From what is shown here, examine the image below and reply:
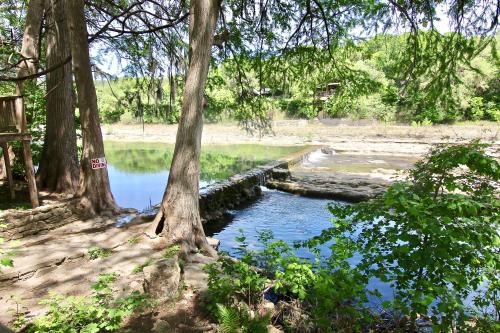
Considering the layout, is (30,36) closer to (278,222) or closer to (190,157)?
(190,157)

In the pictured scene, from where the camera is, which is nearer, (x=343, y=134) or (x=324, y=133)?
(x=343, y=134)

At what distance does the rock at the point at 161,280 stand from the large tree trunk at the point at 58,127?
4.78m

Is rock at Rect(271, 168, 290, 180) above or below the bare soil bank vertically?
below

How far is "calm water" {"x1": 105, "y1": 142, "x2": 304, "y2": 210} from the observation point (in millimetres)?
12570

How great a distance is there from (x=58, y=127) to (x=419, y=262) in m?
7.56

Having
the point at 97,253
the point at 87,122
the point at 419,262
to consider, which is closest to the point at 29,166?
the point at 87,122

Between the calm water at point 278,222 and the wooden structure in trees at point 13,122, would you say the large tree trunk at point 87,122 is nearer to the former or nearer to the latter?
the wooden structure in trees at point 13,122

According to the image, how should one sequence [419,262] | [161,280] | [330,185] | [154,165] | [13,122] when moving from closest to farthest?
[419,262] < [161,280] < [13,122] < [330,185] < [154,165]

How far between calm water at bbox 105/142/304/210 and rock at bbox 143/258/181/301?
723 cm

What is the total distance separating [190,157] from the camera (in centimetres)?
503

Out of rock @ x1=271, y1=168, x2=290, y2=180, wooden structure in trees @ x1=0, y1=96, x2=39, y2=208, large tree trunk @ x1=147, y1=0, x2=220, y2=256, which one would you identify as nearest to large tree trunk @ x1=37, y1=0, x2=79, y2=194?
wooden structure in trees @ x1=0, y1=96, x2=39, y2=208

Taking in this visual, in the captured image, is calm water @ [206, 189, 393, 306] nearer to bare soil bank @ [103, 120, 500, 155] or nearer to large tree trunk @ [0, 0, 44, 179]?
large tree trunk @ [0, 0, 44, 179]

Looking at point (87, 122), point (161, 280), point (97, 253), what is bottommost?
point (97, 253)

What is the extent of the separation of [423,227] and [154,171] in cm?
1542
